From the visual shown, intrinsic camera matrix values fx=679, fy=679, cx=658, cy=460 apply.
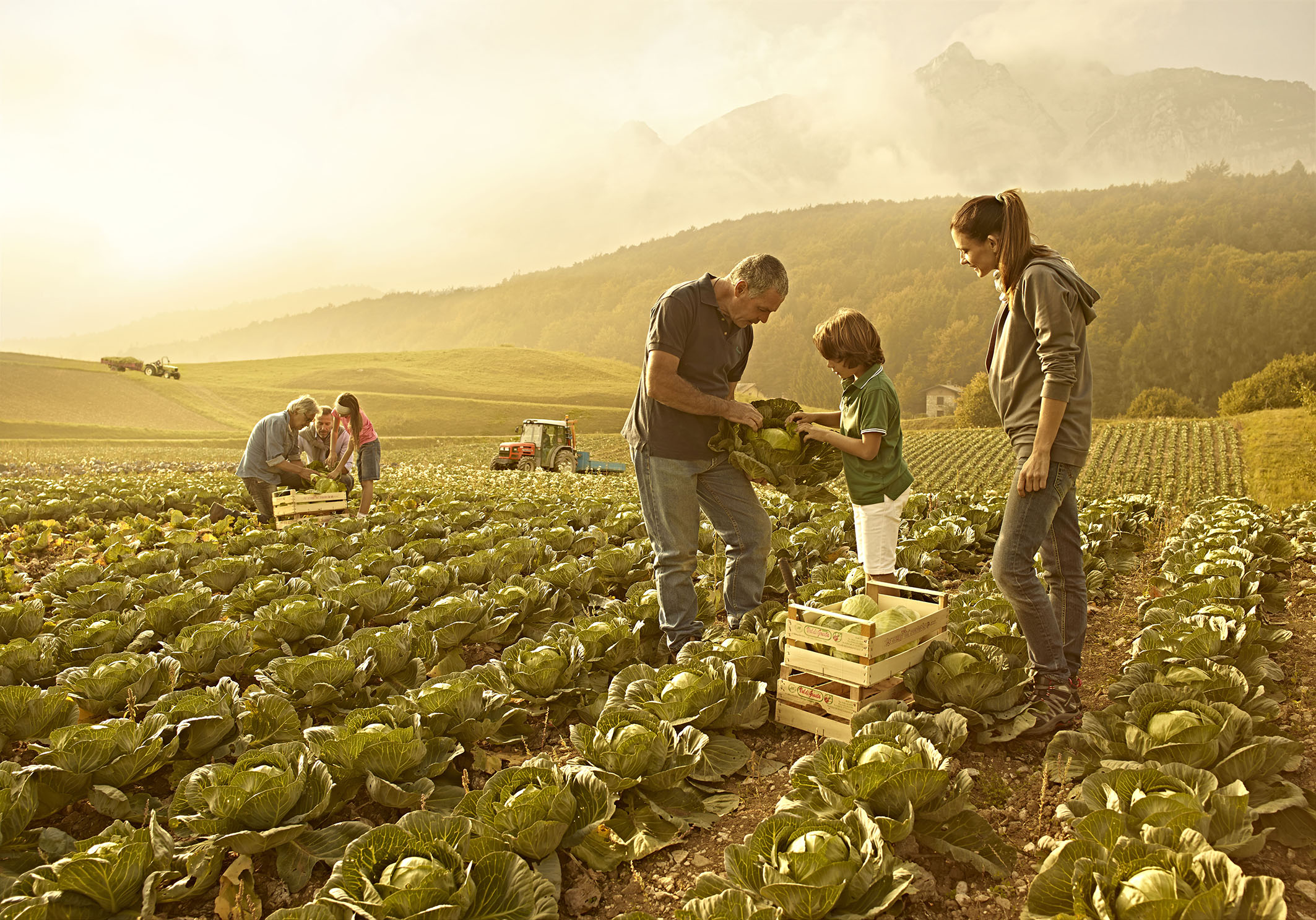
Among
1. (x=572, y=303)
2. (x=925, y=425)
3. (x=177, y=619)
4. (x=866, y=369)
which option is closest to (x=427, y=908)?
(x=866, y=369)

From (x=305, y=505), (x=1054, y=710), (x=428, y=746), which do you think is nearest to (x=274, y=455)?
(x=305, y=505)

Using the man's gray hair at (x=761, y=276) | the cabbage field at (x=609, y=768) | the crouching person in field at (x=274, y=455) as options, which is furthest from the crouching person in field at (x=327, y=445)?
the man's gray hair at (x=761, y=276)

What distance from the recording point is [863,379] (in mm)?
4141

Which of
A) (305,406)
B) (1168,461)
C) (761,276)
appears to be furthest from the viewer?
(1168,461)

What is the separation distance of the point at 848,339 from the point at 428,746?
3153 mm

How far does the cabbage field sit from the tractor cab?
18.6 metres

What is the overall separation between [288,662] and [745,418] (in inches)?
115

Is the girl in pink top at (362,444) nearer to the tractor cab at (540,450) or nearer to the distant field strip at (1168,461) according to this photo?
the tractor cab at (540,450)

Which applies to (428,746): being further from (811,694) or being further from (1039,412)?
(1039,412)

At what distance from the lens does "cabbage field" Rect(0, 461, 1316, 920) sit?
83.6 inches

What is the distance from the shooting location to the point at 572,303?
176 metres

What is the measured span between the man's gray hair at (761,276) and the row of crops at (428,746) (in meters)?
2.02

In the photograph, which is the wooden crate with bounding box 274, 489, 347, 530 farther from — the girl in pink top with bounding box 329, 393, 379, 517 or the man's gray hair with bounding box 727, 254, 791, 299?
the man's gray hair with bounding box 727, 254, 791, 299

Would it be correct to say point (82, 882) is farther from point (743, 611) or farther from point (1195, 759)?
point (1195, 759)
